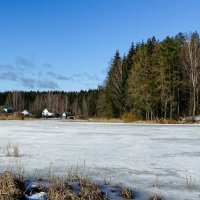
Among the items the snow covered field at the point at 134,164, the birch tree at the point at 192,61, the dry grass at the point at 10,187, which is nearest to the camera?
the dry grass at the point at 10,187

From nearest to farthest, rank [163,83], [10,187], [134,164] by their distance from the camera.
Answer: [10,187] < [134,164] < [163,83]

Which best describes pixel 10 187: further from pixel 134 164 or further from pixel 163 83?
pixel 163 83

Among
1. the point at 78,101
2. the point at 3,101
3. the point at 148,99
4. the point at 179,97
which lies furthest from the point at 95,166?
the point at 3,101

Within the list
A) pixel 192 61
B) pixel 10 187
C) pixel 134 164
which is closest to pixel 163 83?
pixel 192 61

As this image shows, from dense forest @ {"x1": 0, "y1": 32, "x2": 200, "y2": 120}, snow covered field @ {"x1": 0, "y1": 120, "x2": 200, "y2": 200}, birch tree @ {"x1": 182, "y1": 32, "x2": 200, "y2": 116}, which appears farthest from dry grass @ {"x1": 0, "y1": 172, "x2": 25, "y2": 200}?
birch tree @ {"x1": 182, "y1": 32, "x2": 200, "y2": 116}

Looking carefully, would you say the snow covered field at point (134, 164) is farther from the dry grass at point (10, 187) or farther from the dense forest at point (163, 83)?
the dense forest at point (163, 83)

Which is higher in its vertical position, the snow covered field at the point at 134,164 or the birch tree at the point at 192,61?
the birch tree at the point at 192,61

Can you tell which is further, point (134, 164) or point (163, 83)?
point (163, 83)

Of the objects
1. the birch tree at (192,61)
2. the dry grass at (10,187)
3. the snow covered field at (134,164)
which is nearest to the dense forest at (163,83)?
the birch tree at (192,61)

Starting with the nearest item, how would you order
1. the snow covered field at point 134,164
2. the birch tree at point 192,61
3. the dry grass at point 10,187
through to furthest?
the dry grass at point 10,187 → the snow covered field at point 134,164 → the birch tree at point 192,61

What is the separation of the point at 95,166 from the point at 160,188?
2571mm

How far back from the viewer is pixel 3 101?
607 feet

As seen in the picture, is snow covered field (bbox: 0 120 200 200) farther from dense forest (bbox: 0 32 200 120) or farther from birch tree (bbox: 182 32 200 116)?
birch tree (bbox: 182 32 200 116)

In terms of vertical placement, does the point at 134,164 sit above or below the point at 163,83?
below
